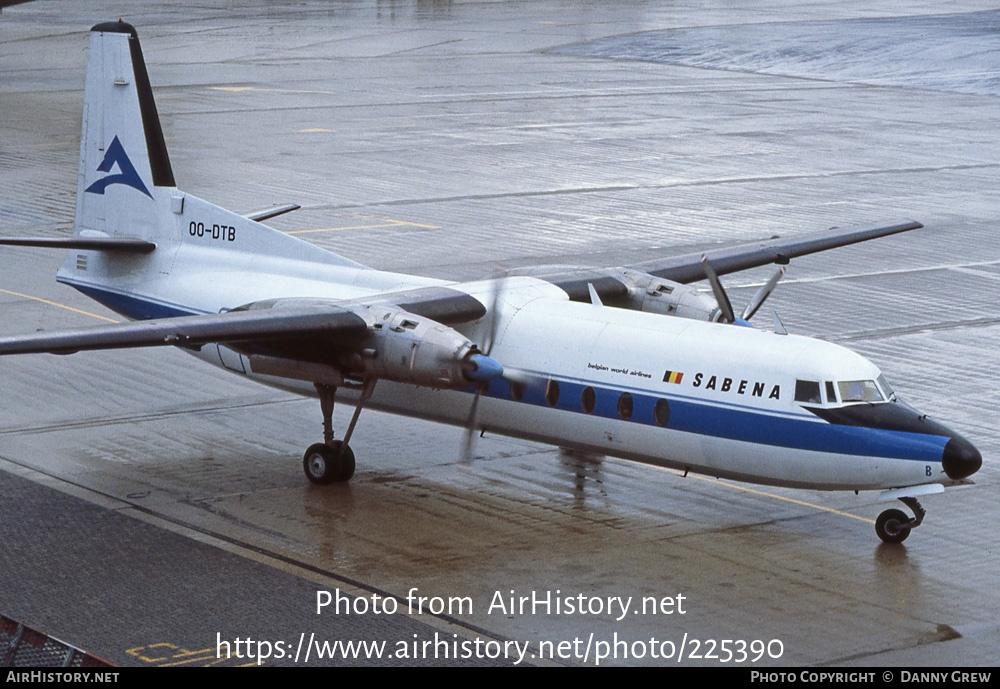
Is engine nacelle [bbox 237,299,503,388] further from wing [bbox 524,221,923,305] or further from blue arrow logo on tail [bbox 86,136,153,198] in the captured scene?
blue arrow logo on tail [bbox 86,136,153,198]

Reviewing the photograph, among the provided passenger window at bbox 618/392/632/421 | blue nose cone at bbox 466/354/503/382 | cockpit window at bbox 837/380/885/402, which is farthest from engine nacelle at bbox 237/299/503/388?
cockpit window at bbox 837/380/885/402

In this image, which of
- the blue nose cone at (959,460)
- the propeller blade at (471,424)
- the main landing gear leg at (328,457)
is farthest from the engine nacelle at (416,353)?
the blue nose cone at (959,460)

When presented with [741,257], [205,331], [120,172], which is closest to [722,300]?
[741,257]

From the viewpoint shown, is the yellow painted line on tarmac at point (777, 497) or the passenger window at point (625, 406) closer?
the passenger window at point (625, 406)

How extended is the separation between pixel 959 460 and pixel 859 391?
1.61 m

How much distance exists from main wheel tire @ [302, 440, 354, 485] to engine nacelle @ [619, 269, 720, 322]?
538 cm

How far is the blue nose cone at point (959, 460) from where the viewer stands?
19.2 meters

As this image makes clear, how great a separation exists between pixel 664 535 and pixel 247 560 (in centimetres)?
564

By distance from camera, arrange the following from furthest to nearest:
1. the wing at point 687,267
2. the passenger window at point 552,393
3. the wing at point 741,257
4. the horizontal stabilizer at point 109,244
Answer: the wing at point 741,257
the horizontal stabilizer at point 109,244
the wing at point 687,267
the passenger window at point 552,393

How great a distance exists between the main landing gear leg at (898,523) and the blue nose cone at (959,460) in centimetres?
101

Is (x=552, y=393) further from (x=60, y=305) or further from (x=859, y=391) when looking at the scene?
(x=60, y=305)

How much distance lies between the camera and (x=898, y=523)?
20312mm

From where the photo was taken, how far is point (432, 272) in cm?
3756

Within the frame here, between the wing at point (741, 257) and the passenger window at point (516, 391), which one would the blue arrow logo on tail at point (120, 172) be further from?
the wing at point (741, 257)
